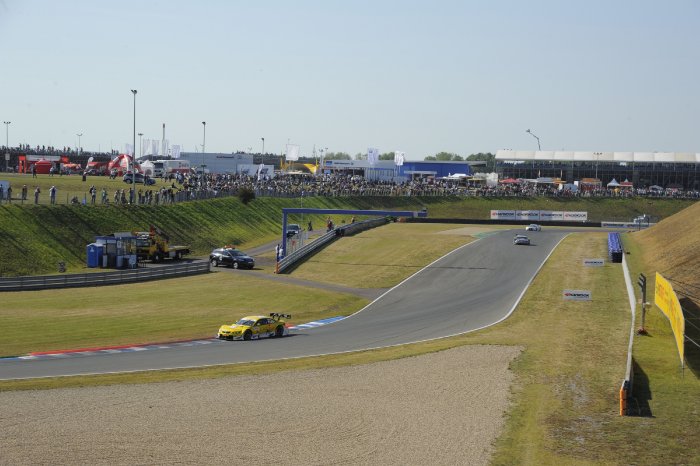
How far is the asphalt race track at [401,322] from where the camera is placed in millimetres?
32250

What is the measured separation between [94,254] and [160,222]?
15402mm

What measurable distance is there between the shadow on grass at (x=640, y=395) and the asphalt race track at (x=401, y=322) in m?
10.2

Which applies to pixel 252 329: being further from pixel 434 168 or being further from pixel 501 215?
pixel 434 168

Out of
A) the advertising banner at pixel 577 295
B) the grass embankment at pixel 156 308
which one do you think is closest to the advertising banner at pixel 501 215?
the grass embankment at pixel 156 308

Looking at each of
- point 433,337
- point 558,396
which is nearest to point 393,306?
point 433,337

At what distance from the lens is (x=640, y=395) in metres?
29.2

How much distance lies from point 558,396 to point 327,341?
12.3 m

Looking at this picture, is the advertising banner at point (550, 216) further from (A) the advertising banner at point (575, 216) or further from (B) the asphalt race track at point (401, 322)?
(B) the asphalt race track at point (401, 322)

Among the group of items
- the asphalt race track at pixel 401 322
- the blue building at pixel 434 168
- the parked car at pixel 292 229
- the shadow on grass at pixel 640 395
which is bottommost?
the asphalt race track at pixel 401 322

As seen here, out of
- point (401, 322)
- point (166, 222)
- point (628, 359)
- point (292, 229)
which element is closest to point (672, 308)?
point (628, 359)

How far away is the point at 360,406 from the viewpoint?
87.8ft

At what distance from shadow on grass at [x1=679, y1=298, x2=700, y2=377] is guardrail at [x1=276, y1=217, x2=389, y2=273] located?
88.7 feet

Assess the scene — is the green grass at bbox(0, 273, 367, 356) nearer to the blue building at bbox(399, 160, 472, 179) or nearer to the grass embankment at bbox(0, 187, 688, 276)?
the grass embankment at bbox(0, 187, 688, 276)

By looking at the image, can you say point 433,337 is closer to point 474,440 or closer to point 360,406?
point 360,406
